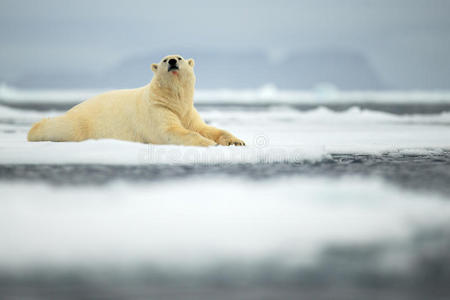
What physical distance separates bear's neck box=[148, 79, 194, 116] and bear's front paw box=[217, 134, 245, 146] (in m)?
0.49

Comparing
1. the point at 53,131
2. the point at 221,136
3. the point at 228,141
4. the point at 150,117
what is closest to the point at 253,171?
the point at 228,141

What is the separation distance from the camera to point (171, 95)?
16.0 ft

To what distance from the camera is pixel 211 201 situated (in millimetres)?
2639

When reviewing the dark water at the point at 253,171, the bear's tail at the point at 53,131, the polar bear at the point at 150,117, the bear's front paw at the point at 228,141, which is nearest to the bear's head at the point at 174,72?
the polar bear at the point at 150,117

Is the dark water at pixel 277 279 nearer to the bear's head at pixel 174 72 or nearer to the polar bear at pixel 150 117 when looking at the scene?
the polar bear at pixel 150 117

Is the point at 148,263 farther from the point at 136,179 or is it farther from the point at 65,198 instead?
the point at 136,179

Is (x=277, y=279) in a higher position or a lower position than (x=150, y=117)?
lower

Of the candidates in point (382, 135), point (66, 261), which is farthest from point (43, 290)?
point (382, 135)

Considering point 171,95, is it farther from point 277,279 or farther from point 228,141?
point 277,279

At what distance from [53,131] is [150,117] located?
3.71 ft

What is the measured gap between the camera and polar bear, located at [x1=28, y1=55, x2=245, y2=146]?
4719mm

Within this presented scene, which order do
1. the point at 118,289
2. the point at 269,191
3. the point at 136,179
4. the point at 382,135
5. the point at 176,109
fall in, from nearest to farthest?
the point at 118,289, the point at 269,191, the point at 136,179, the point at 176,109, the point at 382,135

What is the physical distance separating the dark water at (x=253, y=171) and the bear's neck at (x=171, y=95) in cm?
122

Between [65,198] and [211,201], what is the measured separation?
31.4 inches
